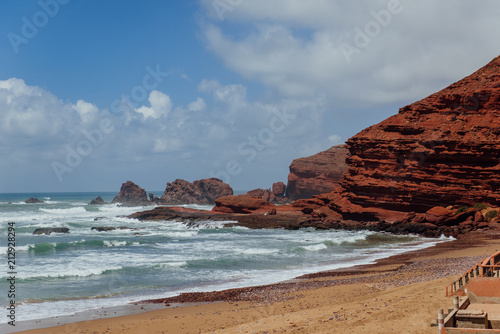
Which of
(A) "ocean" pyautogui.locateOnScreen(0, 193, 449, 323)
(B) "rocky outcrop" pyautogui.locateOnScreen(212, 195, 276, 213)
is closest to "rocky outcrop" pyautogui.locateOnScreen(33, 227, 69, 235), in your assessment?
(A) "ocean" pyautogui.locateOnScreen(0, 193, 449, 323)

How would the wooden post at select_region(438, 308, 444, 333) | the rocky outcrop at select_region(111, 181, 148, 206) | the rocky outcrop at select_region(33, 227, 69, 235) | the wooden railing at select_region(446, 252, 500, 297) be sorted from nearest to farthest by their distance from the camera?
the wooden post at select_region(438, 308, 444, 333) → the wooden railing at select_region(446, 252, 500, 297) → the rocky outcrop at select_region(33, 227, 69, 235) → the rocky outcrop at select_region(111, 181, 148, 206)

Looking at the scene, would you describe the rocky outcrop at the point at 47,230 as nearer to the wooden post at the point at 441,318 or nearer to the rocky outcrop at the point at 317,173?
the wooden post at the point at 441,318

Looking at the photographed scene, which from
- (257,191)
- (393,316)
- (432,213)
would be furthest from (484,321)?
(257,191)

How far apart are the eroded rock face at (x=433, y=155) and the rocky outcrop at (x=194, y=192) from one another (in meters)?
69.0

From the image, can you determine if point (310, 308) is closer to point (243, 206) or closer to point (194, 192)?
point (243, 206)

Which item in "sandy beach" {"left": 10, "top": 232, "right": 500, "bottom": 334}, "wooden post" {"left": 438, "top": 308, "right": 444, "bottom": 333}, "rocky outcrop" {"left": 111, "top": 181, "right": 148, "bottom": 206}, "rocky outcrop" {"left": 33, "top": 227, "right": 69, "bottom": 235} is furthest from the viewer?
"rocky outcrop" {"left": 111, "top": 181, "right": 148, "bottom": 206}

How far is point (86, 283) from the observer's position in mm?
20078

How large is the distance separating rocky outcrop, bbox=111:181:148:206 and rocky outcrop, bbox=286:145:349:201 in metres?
44.2

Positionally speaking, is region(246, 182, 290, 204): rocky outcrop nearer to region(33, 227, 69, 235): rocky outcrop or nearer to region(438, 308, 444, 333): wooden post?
region(33, 227, 69, 235): rocky outcrop

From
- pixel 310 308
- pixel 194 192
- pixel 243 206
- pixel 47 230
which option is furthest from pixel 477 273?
pixel 194 192

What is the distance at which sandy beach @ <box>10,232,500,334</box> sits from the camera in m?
11.0

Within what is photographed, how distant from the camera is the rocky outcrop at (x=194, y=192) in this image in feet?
390

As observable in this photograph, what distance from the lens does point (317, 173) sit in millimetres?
104562

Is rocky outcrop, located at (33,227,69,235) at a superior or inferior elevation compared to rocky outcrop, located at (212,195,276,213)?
inferior
